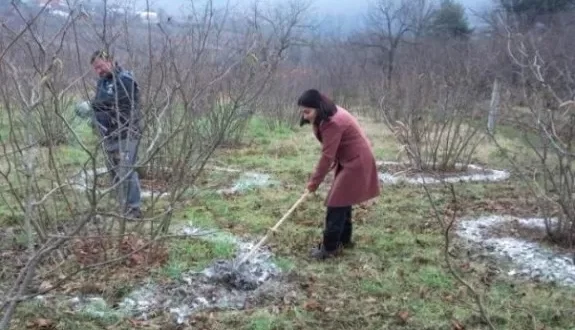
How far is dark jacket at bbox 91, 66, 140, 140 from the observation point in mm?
5191

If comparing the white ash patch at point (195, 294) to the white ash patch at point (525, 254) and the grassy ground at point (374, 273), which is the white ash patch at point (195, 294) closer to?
the grassy ground at point (374, 273)

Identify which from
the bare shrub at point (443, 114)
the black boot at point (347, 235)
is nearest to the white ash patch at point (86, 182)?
the black boot at point (347, 235)

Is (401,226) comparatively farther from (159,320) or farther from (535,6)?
(535,6)

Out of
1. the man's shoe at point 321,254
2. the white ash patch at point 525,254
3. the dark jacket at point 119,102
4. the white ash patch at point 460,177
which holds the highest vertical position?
the dark jacket at point 119,102

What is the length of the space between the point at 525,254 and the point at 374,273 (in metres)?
1.43

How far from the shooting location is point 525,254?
565 centimetres

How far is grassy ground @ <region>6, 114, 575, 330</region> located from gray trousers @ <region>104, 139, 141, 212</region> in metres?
0.59

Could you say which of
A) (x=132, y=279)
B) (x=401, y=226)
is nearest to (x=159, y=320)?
(x=132, y=279)

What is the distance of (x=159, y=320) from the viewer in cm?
423

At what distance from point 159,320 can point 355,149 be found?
2.16 m

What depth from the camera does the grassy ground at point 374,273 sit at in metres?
4.32

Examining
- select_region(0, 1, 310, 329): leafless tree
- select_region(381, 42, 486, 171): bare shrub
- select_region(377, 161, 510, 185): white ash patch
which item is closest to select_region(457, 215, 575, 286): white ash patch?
select_region(377, 161, 510, 185): white ash patch

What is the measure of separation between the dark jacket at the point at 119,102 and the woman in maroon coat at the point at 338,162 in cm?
133

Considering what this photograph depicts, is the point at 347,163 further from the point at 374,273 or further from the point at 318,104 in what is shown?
the point at 374,273
